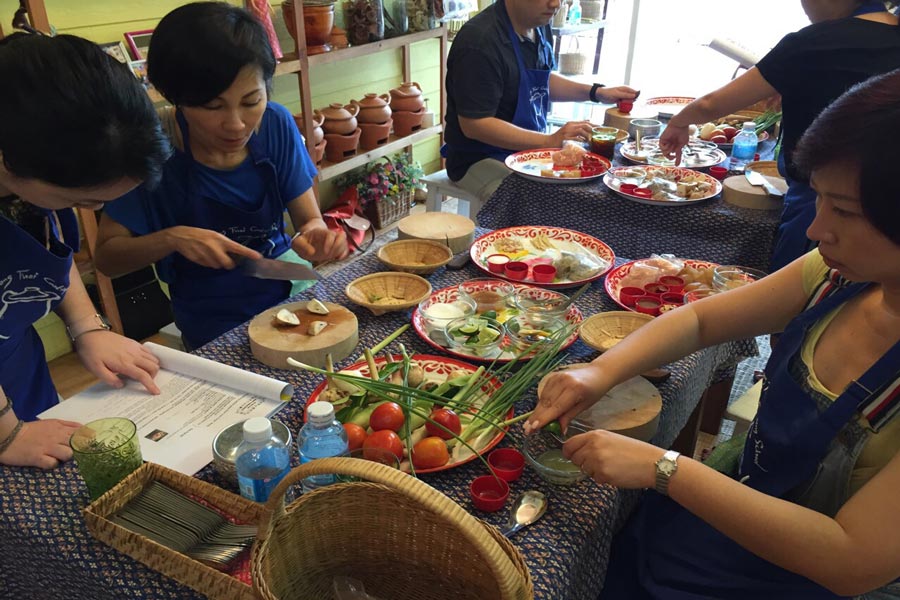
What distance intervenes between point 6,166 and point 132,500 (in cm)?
56

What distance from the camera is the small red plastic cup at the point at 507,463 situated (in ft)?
3.38

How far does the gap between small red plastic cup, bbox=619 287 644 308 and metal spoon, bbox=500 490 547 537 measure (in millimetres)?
699

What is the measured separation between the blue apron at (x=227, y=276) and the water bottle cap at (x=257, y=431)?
3.20ft

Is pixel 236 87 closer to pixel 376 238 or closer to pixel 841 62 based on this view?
pixel 841 62

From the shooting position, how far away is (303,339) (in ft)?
4.49

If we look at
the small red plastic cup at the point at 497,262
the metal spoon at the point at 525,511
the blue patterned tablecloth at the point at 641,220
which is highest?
the small red plastic cup at the point at 497,262

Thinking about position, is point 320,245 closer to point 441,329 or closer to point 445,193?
point 441,329

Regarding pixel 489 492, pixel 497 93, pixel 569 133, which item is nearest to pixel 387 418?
pixel 489 492

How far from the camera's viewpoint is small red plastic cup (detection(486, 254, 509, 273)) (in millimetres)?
1729

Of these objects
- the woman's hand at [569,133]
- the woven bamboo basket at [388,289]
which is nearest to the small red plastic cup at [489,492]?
the woven bamboo basket at [388,289]

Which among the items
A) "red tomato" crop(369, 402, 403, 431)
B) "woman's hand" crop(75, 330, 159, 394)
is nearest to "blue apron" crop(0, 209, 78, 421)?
"woman's hand" crop(75, 330, 159, 394)

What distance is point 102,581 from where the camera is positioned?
0.88 meters

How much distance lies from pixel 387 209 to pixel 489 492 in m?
3.48

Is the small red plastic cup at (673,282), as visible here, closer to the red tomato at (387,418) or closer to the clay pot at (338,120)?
the red tomato at (387,418)
